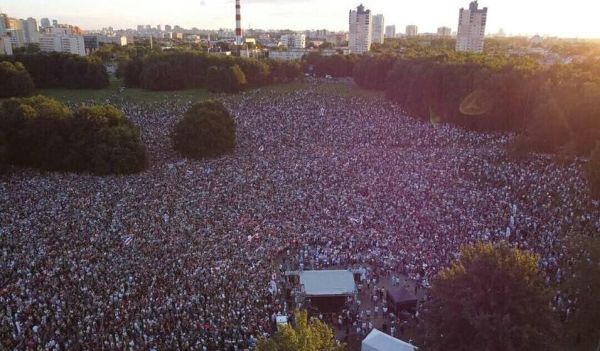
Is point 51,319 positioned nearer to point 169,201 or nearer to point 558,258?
point 169,201

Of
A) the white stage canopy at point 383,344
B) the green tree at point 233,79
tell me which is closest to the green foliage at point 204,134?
the green tree at point 233,79

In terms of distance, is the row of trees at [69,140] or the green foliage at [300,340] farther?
the row of trees at [69,140]

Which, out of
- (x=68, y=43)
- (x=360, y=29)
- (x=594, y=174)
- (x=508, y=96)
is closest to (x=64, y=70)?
(x=508, y=96)

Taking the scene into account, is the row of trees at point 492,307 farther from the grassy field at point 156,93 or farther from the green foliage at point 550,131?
the grassy field at point 156,93

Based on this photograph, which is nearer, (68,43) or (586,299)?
(586,299)

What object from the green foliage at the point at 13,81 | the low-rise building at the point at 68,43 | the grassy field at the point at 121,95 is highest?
the low-rise building at the point at 68,43

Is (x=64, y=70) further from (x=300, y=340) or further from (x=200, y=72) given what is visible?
(x=300, y=340)

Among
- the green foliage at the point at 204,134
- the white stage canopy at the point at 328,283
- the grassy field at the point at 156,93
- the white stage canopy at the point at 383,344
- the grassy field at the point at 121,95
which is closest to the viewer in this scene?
the white stage canopy at the point at 383,344
